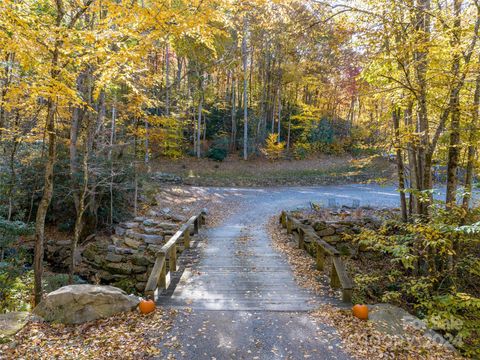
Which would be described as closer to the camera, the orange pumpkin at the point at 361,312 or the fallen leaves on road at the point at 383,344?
the fallen leaves on road at the point at 383,344

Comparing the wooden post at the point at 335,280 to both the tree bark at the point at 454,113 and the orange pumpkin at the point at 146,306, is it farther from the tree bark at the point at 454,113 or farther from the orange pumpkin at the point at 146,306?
the orange pumpkin at the point at 146,306

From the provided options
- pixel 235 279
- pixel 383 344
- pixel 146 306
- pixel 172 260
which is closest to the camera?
pixel 383 344

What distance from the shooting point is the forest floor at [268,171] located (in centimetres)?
1822

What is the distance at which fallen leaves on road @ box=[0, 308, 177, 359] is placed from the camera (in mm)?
3102

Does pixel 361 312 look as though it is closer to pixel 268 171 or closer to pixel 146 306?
pixel 146 306

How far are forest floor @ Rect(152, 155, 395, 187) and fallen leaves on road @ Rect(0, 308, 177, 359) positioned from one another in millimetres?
13788

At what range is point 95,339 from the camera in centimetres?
337

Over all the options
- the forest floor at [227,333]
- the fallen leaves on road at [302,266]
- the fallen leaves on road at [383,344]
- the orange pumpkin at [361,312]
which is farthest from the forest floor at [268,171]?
the fallen leaves on road at [383,344]

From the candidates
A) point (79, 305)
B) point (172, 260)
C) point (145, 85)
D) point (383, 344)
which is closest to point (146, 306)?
point (79, 305)

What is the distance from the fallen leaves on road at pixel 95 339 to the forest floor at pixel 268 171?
13788 millimetres

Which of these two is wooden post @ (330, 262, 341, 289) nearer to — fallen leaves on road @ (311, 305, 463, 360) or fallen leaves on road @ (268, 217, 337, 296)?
fallen leaves on road @ (268, 217, 337, 296)

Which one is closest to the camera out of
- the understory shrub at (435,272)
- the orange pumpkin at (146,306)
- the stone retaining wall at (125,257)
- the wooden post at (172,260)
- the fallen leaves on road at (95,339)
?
the fallen leaves on road at (95,339)

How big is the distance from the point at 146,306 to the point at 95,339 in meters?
0.72

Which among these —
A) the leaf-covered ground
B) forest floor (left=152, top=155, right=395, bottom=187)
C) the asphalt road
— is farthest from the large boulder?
forest floor (left=152, top=155, right=395, bottom=187)
